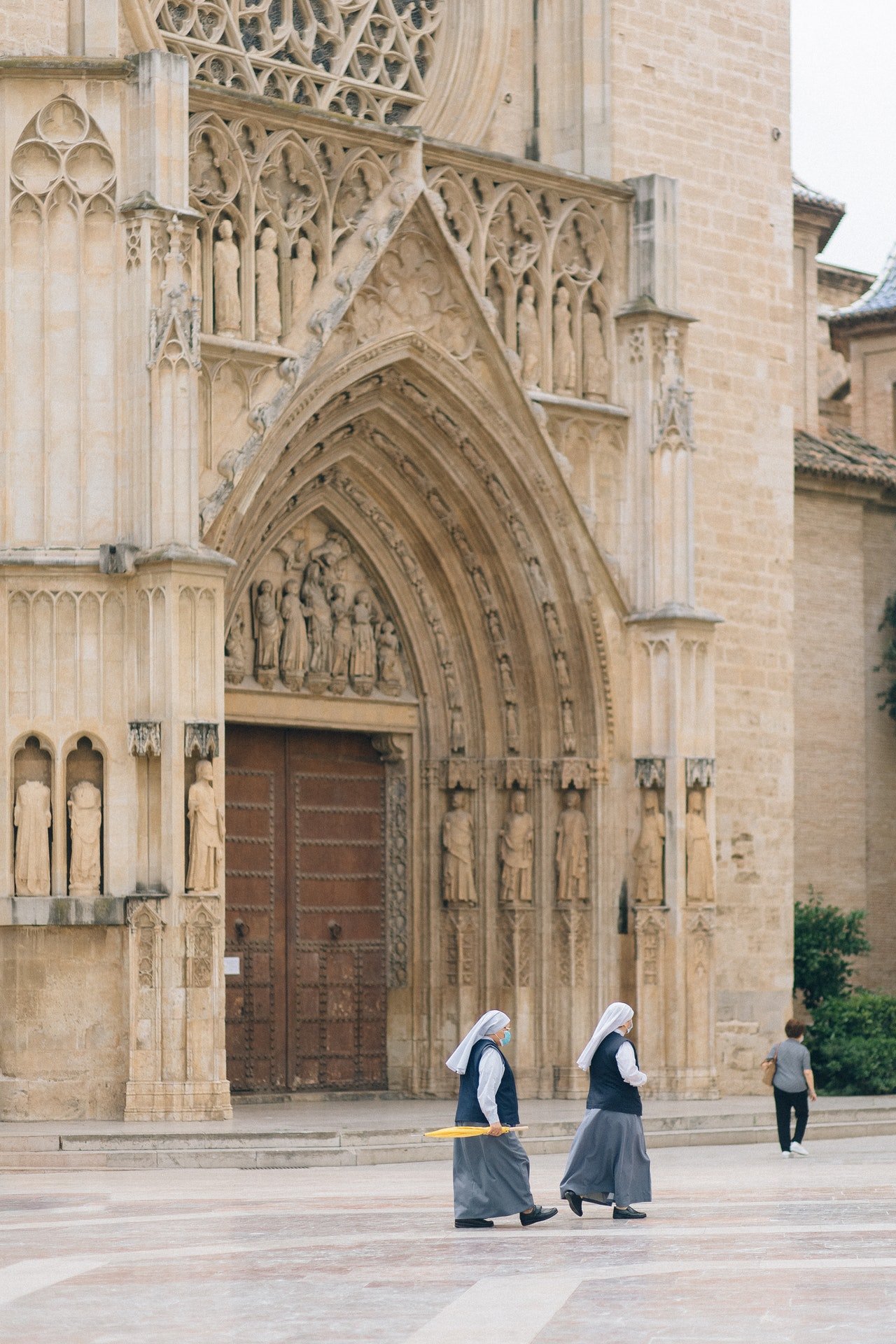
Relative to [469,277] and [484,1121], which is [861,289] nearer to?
[469,277]

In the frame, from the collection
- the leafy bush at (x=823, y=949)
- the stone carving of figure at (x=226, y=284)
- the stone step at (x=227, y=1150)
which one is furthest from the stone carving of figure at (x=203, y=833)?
the leafy bush at (x=823, y=949)

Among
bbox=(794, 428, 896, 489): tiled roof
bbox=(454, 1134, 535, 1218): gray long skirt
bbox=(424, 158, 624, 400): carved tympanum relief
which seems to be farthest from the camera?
bbox=(794, 428, 896, 489): tiled roof

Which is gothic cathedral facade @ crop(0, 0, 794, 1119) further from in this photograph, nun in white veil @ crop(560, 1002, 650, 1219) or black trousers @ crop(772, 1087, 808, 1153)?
nun in white veil @ crop(560, 1002, 650, 1219)

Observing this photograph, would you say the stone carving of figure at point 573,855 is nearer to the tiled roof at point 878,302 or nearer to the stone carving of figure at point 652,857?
the stone carving of figure at point 652,857

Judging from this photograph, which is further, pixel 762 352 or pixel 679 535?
pixel 762 352

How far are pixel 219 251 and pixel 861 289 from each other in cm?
2163

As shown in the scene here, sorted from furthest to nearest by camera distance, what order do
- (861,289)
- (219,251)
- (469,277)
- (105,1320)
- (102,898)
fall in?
(861,289) → (469,277) → (219,251) → (102,898) → (105,1320)

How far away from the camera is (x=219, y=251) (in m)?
20.7

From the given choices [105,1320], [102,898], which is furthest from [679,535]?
[105,1320]

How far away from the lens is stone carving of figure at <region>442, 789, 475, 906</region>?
23203 mm

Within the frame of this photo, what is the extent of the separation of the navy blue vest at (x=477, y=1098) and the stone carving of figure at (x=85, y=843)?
6.26m

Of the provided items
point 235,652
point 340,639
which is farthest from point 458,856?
point 235,652

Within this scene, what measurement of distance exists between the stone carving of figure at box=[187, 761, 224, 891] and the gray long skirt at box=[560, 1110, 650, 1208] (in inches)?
238

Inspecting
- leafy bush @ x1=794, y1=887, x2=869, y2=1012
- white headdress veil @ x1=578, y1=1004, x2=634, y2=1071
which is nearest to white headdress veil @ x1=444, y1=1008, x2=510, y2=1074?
white headdress veil @ x1=578, y1=1004, x2=634, y2=1071
